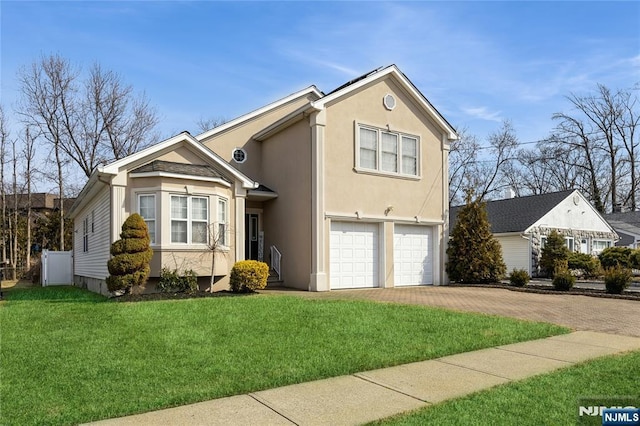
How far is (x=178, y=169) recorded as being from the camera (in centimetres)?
1369

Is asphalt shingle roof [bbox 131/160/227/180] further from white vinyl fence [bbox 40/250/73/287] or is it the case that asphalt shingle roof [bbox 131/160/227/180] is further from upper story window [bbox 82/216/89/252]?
white vinyl fence [bbox 40/250/73/287]

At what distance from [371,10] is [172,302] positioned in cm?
835

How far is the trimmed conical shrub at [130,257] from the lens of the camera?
11875 mm

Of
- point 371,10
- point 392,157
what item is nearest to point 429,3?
point 371,10

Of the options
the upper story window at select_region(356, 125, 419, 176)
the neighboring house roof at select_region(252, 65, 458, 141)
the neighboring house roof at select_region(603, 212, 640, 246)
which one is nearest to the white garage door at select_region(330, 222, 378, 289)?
the upper story window at select_region(356, 125, 419, 176)

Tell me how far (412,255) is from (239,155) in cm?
782

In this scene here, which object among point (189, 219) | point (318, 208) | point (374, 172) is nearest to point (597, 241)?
point (374, 172)

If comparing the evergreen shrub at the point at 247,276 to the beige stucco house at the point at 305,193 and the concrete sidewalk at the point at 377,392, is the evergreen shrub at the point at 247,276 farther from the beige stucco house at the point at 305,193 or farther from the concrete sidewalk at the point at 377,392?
Answer: the concrete sidewalk at the point at 377,392

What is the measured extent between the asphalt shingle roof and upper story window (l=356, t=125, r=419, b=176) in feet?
17.0

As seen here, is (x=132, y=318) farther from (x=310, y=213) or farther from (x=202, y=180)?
(x=310, y=213)

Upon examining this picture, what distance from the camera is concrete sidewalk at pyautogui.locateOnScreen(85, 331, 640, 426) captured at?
4277 mm

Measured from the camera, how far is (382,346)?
22.9 ft
